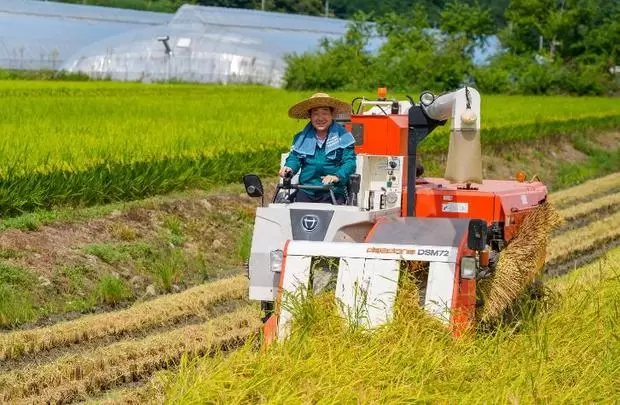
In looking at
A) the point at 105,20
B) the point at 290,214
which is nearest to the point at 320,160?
the point at 290,214

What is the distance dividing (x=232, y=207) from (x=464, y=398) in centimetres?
938

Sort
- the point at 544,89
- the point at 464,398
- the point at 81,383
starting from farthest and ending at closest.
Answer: the point at 544,89 < the point at 81,383 < the point at 464,398

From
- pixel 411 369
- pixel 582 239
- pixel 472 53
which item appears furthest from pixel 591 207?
pixel 472 53

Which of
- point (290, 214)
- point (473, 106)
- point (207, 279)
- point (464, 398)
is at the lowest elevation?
point (207, 279)

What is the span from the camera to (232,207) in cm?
1550

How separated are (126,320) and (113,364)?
142 centimetres

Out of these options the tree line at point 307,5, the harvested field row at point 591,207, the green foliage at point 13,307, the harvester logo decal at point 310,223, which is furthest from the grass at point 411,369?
the tree line at point 307,5

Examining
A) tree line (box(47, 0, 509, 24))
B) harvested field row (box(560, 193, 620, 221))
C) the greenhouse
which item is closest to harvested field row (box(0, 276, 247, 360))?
harvested field row (box(560, 193, 620, 221))

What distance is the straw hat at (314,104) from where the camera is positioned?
8.93 meters

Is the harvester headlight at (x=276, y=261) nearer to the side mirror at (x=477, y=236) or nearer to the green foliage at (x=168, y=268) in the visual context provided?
the side mirror at (x=477, y=236)

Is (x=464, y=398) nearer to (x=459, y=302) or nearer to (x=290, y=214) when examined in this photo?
(x=459, y=302)

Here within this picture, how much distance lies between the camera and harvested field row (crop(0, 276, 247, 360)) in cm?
942

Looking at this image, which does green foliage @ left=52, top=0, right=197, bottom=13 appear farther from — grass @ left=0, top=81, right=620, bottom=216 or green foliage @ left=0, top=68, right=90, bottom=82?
grass @ left=0, top=81, right=620, bottom=216

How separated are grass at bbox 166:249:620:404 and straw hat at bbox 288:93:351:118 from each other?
202cm
